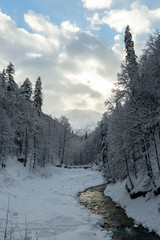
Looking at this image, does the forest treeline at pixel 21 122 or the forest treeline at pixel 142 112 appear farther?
the forest treeline at pixel 21 122

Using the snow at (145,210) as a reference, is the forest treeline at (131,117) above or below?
above

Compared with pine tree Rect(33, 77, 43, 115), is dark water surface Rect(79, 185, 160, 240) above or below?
below

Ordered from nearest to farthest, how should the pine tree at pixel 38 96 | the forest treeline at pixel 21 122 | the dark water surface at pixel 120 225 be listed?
the dark water surface at pixel 120 225 < the forest treeline at pixel 21 122 < the pine tree at pixel 38 96

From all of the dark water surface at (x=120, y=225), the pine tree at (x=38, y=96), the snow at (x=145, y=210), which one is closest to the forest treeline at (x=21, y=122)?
the pine tree at (x=38, y=96)

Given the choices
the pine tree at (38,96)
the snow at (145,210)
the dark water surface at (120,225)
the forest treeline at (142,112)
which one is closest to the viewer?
the dark water surface at (120,225)

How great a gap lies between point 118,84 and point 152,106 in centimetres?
370

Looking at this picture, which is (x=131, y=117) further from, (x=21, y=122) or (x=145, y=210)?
(x=21, y=122)

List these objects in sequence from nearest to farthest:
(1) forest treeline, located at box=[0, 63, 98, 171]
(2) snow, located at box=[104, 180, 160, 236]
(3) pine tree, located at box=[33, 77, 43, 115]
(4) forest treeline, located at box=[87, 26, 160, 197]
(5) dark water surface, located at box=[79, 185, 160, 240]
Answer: (5) dark water surface, located at box=[79, 185, 160, 240], (2) snow, located at box=[104, 180, 160, 236], (4) forest treeline, located at box=[87, 26, 160, 197], (1) forest treeline, located at box=[0, 63, 98, 171], (3) pine tree, located at box=[33, 77, 43, 115]

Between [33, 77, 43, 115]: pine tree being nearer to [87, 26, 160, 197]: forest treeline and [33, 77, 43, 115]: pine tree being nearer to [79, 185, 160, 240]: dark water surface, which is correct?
[87, 26, 160, 197]: forest treeline

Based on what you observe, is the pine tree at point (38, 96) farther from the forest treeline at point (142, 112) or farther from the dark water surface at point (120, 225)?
the dark water surface at point (120, 225)

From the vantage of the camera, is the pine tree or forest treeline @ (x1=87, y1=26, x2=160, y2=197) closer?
forest treeline @ (x1=87, y1=26, x2=160, y2=197)

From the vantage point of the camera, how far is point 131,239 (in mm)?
9430

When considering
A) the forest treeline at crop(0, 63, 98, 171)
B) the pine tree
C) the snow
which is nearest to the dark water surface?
the snow

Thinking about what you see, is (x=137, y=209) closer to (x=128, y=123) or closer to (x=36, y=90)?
(x=128, y=123)
